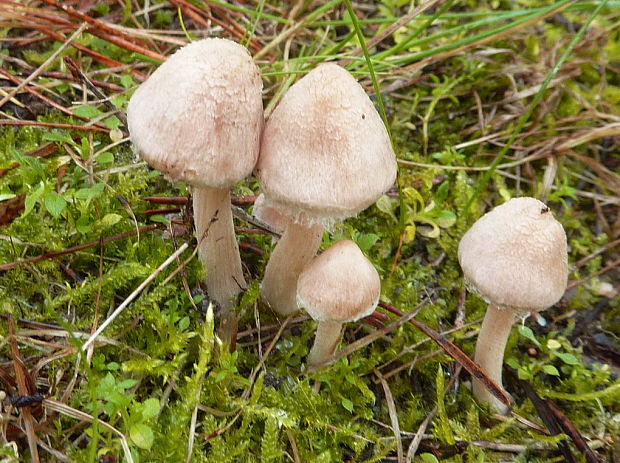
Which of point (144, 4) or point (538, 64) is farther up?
point (144, 4)

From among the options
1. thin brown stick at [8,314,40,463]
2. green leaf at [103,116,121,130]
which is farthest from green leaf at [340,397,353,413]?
green leaf at [103,116,121,130]

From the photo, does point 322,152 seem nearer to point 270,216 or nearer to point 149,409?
point 270,216

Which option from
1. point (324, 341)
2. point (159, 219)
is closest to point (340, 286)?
point (324, 341)

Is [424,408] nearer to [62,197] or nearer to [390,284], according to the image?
[390,284]

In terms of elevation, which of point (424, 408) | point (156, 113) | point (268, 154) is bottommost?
point (424, 408)

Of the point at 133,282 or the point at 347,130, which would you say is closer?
the point at 347,130

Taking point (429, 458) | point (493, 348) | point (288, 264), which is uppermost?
point (288, 264)

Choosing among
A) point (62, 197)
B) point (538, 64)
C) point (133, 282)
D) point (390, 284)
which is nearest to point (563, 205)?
point (538, 64)
